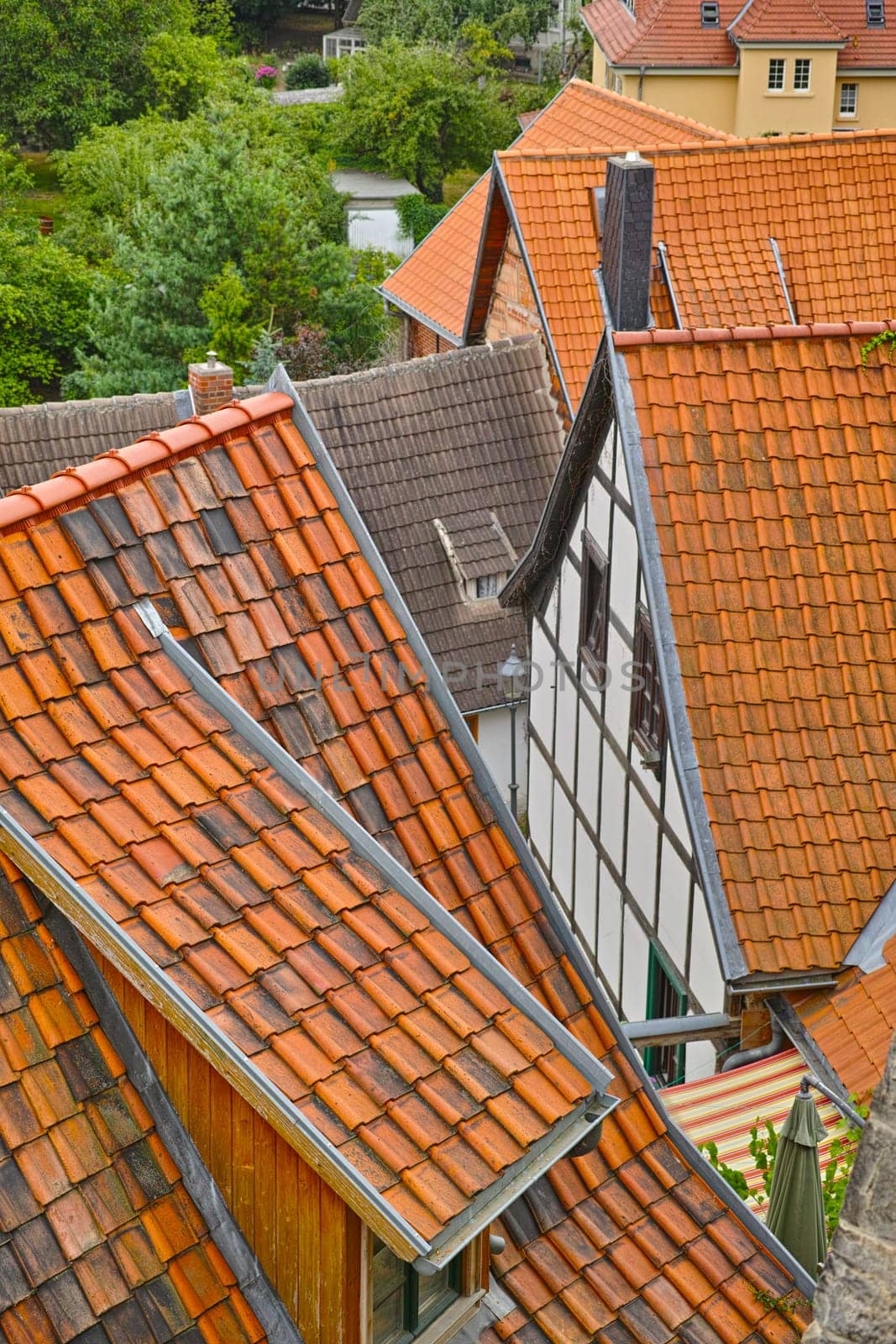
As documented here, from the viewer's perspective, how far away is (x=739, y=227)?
19.1 metres

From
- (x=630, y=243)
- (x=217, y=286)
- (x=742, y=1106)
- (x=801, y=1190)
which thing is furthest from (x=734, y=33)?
(x=801, y=1190)

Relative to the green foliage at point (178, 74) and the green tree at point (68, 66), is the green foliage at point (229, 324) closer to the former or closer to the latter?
the green tree at point (68, 66)

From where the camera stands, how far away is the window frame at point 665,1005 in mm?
11547

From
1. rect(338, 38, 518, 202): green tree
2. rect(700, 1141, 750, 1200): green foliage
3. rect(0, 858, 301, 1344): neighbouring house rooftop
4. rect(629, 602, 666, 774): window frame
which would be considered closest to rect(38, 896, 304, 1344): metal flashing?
rect(0, 858, 301, 1344): neighbouring house rooftop

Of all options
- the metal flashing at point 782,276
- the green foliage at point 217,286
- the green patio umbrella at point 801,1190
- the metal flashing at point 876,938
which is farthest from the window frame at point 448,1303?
the green foliage at point 217,286

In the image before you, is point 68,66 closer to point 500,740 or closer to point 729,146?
point 729,146

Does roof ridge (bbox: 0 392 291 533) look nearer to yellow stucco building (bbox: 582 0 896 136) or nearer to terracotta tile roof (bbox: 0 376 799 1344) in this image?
terracotta tile roof (bbox: 0 376 799 1344)

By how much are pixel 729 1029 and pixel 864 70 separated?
147 feet

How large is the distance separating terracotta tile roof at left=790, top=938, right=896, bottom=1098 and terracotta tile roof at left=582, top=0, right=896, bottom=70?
137 ft

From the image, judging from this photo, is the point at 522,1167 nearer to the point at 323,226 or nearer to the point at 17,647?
the point at 17,647

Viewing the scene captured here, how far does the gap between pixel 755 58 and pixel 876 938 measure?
140ft

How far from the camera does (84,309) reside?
35.5 meters

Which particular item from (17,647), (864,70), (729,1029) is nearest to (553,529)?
(729,1029)

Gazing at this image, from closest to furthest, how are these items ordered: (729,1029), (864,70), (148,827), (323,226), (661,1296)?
1. (148,827)
2. (661,1296)
3. (729,1029)
4. (323,226)
5. (864,70)
